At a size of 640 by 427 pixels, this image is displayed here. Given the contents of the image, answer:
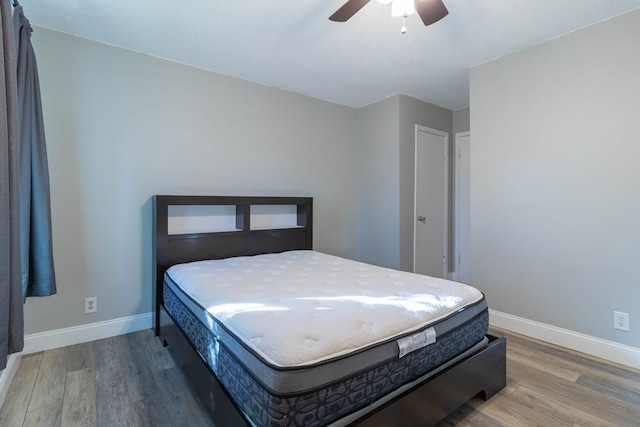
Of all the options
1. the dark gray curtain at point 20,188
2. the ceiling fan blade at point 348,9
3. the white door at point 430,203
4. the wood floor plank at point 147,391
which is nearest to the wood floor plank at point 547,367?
the white door at point 430,203

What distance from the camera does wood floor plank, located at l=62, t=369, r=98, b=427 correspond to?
1.55m

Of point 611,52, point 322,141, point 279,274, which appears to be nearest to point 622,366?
point 611,52

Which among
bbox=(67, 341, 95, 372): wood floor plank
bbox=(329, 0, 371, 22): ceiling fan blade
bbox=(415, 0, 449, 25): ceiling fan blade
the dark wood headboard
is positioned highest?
bbox=(329, 0, 371, 22): ceiling fan blade

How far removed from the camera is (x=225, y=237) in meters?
2.91

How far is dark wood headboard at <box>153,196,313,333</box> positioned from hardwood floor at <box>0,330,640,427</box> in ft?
1.76

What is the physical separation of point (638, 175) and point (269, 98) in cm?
310

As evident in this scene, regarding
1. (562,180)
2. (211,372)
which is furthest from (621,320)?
(211,372)

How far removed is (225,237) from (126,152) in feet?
3.53

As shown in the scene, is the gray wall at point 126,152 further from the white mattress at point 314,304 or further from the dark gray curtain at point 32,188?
the white mattress at point 314,304

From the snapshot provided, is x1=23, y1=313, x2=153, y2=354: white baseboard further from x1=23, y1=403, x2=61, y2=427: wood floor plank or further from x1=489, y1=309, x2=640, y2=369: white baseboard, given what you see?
x1=489, y1=309, x2=640, y2=369: white baseboard

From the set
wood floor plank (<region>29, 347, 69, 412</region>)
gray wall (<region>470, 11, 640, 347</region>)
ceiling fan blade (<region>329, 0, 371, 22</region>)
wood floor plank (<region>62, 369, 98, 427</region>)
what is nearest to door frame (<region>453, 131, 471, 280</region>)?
gray wall (<region>470, 11, 640, 347</region>)

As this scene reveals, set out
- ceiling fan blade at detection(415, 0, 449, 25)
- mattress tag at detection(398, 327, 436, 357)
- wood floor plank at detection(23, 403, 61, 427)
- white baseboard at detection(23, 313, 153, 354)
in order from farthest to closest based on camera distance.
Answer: white baseboard at detection(23, 313, 153, 354)
ceiling fan blade at detection(415, 0, 449, 25)
wood floor plank at detection(23, 403, 61, 427)
mattress tag at detection(398, 327, 436, 357)

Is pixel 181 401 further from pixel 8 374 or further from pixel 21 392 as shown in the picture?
pixel 8 374

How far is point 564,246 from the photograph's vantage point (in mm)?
2395
